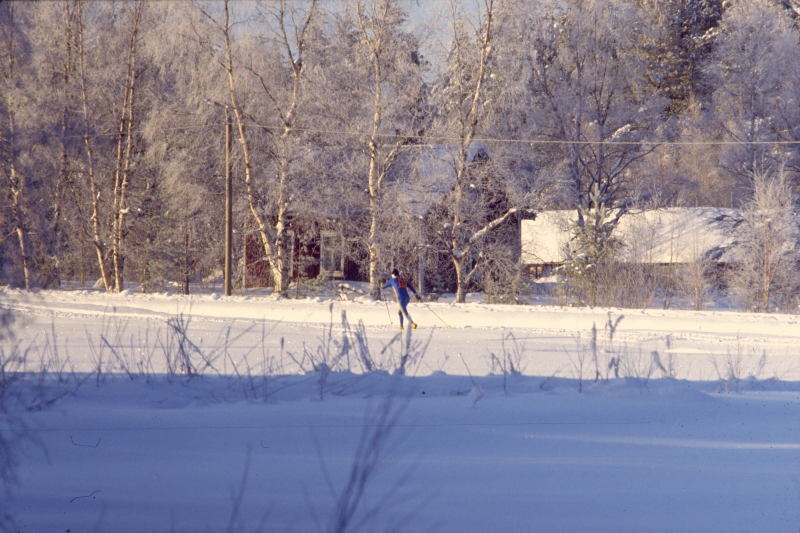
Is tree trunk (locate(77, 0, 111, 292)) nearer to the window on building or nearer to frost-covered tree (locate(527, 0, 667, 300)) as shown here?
the window on building

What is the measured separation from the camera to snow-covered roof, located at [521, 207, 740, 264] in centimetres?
3059

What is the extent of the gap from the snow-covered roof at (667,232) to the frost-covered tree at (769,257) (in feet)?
7.42

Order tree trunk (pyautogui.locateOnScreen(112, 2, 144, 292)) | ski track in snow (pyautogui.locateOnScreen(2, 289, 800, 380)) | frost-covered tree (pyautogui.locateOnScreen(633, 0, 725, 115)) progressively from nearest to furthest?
1. ski track in snow (pyautogui.locateOnScreen(2, 289, 800, 380))
2. tree trunk (pyautogui.locateOnScreen(112, 2, 144, 292))
3. frost-covered tree (pyautogui.locateOnScreen(633, 0, 725, 115))

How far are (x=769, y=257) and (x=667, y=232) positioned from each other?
8.80 meters

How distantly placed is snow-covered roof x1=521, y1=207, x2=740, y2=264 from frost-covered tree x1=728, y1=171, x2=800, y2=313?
7.42 ft

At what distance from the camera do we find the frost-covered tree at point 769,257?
25938 mm

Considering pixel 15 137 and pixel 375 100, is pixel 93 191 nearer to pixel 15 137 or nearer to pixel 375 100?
pixel 375 100

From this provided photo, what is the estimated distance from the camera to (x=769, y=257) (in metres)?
26.0

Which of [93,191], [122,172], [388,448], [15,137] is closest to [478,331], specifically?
[15,137]

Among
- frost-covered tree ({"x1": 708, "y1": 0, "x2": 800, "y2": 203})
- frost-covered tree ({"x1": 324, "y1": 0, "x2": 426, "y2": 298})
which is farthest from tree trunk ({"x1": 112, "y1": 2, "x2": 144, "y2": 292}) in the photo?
frost-covered tree ({"x1": 708, "y1": 0, "x2": 800, "y2": 203})

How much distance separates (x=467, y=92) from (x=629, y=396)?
2125 cm

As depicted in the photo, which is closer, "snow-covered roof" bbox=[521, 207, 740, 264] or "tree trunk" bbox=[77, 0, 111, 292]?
"tree trunk" bbox=[77, 0, 111, 292]

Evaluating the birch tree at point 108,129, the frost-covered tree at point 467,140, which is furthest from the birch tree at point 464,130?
the birch tree at point 108,129

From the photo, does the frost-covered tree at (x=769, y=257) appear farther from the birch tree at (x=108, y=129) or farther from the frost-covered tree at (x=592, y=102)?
the birch tree at (x=108, y=129)
